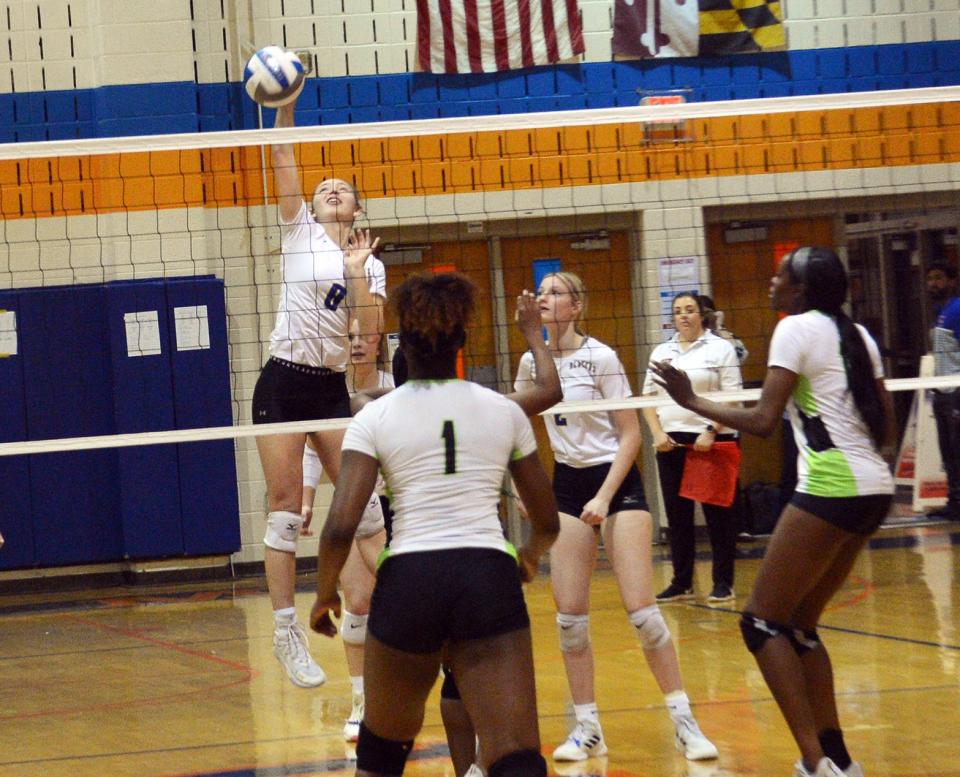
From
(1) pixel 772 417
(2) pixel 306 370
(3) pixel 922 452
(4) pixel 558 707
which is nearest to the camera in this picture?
(1) pixel 772 417

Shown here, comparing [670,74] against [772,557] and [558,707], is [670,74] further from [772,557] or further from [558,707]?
[772,557]

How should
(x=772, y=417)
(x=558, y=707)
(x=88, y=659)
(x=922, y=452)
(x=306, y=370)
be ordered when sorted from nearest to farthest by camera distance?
1. (x=772, y=417)
2. (x=306, y=370)
3. (x=558, y=707)
4. (x=88, y=659)
5. (x=922, y=452)

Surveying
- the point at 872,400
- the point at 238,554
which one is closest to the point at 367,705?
the point at 872,400

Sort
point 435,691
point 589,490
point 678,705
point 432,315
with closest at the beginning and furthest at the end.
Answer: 1. point 432,315
2. point 678,705
3. point 589,490
4. point 435,691

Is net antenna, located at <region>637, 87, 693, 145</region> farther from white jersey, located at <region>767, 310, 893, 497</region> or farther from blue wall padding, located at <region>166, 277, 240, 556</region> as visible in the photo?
white jersey, located at <region>767, 310, 893, 497</region>

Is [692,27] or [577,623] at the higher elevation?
[692,27]

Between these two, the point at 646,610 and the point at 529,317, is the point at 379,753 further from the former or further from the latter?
the point at 646,610

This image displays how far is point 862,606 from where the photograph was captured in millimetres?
8398

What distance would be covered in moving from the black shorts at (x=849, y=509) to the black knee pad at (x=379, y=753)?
5.22ft

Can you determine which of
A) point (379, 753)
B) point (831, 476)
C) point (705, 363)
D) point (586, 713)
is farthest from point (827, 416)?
point (705, 363)

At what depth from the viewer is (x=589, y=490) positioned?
17.6ft

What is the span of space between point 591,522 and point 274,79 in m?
2.36

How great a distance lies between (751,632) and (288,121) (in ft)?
9.86

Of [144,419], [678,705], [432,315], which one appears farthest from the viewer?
[144,419]
